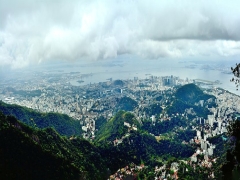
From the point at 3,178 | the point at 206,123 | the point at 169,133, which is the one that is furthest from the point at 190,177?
the point at 206,123

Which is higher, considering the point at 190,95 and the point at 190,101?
the point at 190,95

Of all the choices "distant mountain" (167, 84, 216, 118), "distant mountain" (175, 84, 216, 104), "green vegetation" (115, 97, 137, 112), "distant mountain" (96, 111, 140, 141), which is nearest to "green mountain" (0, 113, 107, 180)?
"distant mountain" (96, 111, 140, 141)

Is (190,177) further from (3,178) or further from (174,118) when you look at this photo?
(174,118)

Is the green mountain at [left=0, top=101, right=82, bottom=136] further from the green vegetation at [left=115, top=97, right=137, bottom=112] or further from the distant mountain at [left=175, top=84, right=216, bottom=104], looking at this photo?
the distant mountain at [left=175, top=84, right=216, bottom=104]

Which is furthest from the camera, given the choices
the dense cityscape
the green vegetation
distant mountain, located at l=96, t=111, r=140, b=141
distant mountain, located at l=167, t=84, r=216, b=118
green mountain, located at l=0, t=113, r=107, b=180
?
the green vegetation

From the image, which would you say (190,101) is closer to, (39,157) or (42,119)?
(42,119)

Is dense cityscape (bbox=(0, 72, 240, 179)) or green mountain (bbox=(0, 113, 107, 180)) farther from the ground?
green mountain (bbox=(0, 113, 107, 180))

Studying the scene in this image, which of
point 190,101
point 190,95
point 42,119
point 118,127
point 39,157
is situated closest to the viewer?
point 39,157

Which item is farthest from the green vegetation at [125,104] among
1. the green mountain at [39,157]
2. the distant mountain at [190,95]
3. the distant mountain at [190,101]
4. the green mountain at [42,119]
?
the green mountain at [39,157]

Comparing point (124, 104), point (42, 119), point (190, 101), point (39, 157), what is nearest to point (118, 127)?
point (42, 119)
